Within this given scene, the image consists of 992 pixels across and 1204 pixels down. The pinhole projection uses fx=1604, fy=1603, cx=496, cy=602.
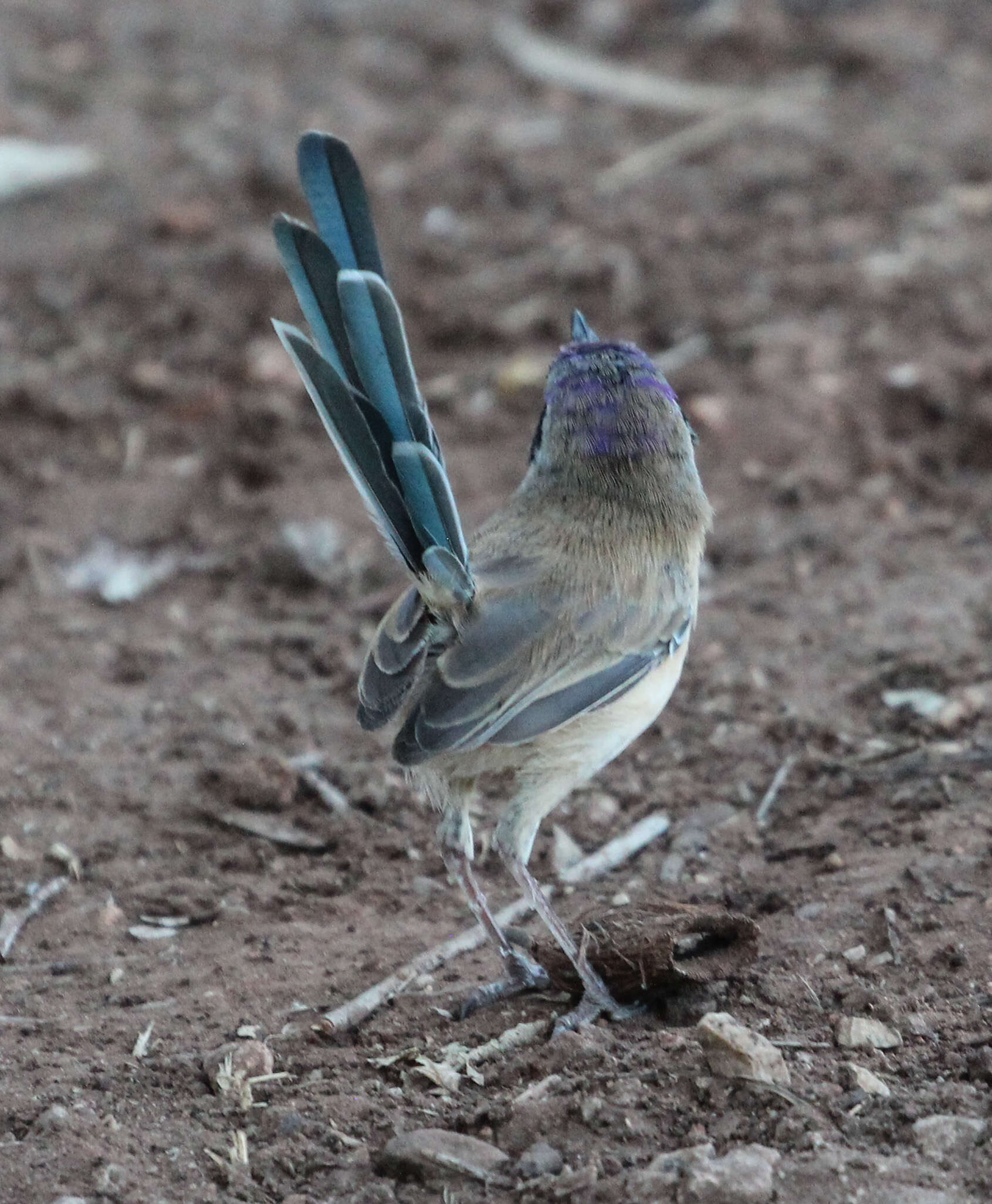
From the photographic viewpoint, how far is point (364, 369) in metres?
4.45

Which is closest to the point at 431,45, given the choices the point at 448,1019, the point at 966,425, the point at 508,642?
the point at 966,425

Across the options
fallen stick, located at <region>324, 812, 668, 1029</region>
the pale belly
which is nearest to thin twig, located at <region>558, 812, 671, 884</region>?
fallen stick, located at <region>324, 812, 668, 1029</region>

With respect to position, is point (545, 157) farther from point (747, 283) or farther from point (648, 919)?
point (648, 919)

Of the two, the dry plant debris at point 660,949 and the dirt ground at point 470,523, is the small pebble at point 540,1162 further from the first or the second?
the dry plant debris at point 660,949

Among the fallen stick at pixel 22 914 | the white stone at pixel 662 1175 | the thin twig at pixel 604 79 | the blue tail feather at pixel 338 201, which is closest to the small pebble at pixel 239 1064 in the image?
the fallen stick at pixel 22 914

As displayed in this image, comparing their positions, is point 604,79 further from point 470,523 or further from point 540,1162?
point 540,1162

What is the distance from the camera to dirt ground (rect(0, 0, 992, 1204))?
3664mm

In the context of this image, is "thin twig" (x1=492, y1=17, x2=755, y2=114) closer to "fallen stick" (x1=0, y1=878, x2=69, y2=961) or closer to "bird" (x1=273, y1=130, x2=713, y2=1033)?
"bird" (x1=273, y1=130, x2=713, y2=1033)

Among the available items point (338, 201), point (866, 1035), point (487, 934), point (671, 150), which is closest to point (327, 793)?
point (487, 934)

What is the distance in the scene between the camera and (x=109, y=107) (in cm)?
1030

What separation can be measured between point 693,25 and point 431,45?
181 cm

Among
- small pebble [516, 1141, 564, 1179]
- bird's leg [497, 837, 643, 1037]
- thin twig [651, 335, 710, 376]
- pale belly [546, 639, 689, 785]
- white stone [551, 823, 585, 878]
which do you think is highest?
thin twig [651, 335, 710, 376]

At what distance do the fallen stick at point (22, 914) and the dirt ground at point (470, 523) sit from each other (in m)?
0.03

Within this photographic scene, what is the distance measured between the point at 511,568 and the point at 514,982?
3.77 ft
